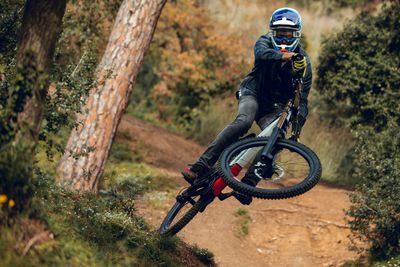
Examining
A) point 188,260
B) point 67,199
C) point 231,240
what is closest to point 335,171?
point 231,240

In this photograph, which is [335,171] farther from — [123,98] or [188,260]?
[188,260]

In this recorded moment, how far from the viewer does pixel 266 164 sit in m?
4.72

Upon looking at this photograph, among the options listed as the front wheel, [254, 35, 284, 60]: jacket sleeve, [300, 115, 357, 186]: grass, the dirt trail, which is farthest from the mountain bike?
[300, 115, 357, 186]: grass

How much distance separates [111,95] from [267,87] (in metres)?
3.61

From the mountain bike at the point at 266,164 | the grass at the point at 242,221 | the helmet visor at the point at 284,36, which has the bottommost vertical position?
the grass at the point at 242,221

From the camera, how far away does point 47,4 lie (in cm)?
348

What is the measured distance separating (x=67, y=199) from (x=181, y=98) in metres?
12.3

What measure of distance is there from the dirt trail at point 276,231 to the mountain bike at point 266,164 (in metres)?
2.41

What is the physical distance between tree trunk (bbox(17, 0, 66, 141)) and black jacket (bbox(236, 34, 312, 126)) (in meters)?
2.33

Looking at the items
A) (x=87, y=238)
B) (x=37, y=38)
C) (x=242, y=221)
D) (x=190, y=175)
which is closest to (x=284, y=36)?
(x=190, y=175)

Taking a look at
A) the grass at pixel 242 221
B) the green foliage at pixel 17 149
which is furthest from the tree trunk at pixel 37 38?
the grass at pixel 242 221

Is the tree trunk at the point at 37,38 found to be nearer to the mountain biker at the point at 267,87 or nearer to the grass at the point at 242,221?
the mountain biker at the point at 267,87

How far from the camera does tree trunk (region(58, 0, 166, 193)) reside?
8.01m

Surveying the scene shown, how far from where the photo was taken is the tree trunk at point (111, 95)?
8008mm
